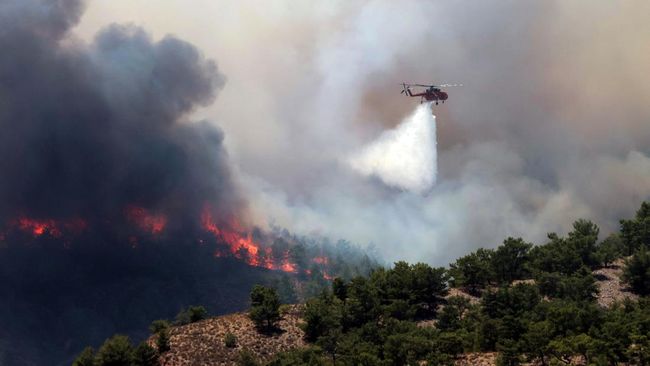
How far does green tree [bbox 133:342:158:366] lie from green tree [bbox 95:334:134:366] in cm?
74

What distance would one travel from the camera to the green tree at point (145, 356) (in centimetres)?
8500

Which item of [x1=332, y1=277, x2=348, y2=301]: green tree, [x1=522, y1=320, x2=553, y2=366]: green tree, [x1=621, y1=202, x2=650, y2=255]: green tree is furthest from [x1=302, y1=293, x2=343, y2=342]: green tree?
[x1=621, y1=202, x2=650, y2=255]: green tree

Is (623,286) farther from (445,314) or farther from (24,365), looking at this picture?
(24,365)

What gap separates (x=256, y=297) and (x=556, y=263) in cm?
6824

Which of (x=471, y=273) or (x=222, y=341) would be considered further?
(x=471, y=273)

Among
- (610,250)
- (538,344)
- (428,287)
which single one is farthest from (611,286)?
(538,344)

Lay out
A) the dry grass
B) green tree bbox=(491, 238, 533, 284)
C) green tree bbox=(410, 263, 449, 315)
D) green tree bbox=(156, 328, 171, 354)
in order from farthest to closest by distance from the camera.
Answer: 1. green tree bbox=(491, 238, 533, 284)
2. green tree bbox=(410, 263, 449, 315)
3. green tree bbox=(156, 328, 171, 354)
4. the dry grass

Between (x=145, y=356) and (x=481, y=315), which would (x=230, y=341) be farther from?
(x=481, y=315)

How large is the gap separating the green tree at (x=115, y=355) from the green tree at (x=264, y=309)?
23913 millimetres

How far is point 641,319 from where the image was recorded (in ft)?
276

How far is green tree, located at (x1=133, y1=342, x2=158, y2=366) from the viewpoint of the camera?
85000 mm

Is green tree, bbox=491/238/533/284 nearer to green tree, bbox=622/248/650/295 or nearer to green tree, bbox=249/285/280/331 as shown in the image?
green tree, bbox=622/248/650/295

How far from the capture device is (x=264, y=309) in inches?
4048

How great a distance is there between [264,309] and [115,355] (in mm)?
27742
